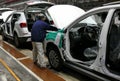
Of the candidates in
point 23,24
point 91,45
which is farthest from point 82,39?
point 23,24

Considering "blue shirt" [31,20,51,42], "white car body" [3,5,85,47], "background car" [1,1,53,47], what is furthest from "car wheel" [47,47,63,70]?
"background car" [1,1,53,47]

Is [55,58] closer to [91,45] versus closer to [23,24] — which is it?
[91,45]

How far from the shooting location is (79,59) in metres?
5.64

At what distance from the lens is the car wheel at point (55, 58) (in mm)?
6238

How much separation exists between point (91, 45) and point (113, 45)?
4.75ft

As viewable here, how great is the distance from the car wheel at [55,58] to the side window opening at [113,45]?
192cm

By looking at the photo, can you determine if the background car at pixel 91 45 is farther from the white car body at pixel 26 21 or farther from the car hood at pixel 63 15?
the white car body at pixel 26 21

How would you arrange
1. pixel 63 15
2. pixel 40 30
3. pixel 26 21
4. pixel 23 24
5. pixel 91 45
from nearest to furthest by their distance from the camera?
pixel 91 45 → pixel 40 30 → pixel 63 15 → pixel 23 24 → pixel 26 21

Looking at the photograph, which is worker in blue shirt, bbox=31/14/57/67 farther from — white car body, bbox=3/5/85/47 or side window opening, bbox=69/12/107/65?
white car body, bbox=3/5/85/47

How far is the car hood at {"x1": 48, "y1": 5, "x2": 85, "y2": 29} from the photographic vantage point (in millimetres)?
8290

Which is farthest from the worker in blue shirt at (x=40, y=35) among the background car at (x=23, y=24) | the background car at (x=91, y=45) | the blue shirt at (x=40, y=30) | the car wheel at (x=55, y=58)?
the background car at (x=23, y=24)

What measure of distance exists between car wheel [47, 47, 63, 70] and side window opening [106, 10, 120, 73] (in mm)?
1915

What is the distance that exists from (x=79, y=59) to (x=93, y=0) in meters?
11.8

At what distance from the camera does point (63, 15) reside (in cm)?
859
